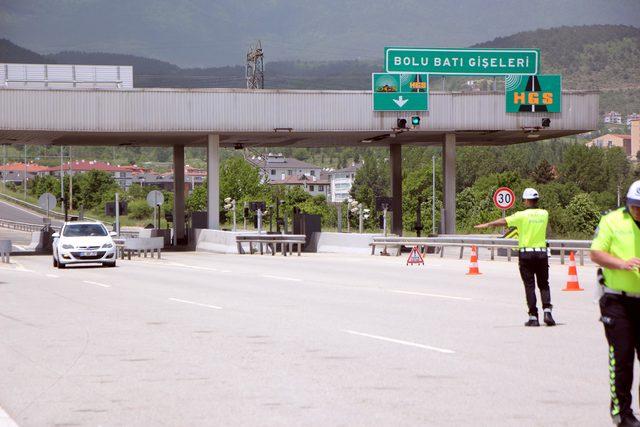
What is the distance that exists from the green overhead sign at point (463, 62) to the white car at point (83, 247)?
1675 cm

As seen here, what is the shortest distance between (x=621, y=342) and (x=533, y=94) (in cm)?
4309

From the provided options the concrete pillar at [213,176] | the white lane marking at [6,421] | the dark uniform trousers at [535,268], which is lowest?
the white lane marking at [6,421]

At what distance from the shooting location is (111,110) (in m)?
48.8

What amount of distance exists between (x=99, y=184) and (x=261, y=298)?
152523 mm

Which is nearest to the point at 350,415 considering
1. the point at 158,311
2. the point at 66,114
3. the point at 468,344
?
the point at 468,344

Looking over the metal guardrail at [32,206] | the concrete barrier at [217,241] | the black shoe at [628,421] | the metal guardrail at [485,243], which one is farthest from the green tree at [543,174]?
the black shoe at [628,421]

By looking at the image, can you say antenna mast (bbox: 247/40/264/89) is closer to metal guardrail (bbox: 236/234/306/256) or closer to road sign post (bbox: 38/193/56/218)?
road sign post (bbox: 38/193/56/218)

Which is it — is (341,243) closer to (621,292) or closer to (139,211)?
(621,292)

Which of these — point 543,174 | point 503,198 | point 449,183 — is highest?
point 543,174

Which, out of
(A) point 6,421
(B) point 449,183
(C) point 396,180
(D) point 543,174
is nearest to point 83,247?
(B) point 449,183

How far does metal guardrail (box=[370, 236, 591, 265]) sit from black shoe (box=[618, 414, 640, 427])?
25.8 m

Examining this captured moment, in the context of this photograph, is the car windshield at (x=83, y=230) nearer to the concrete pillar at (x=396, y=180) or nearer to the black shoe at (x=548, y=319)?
the concrete pillar at (x=396, y=180)

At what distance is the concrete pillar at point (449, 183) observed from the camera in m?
52.9

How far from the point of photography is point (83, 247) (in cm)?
3612
